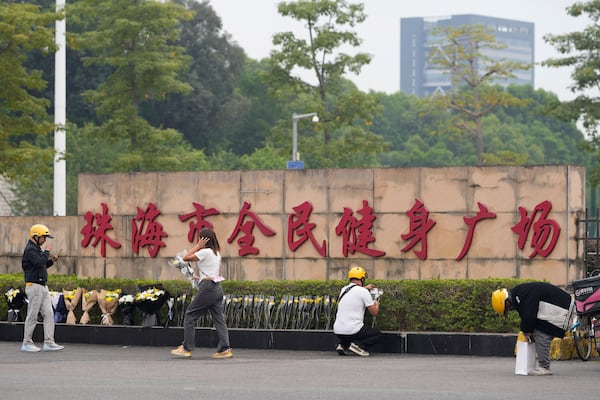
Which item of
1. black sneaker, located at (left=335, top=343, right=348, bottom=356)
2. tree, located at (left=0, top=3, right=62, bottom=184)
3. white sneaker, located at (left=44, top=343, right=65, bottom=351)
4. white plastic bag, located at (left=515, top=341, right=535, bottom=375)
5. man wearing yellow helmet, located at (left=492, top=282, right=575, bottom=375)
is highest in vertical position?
tree, located at (left=0, top=3, right=62, bottom=184)

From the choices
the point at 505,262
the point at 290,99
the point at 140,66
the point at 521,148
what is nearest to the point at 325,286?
the point at 505,262

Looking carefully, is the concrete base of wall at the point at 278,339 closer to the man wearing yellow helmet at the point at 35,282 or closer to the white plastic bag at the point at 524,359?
the man wearing yellow helmet at the point at 35,282

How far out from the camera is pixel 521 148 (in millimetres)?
89375

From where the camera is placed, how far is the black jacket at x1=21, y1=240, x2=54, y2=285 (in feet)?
53.5

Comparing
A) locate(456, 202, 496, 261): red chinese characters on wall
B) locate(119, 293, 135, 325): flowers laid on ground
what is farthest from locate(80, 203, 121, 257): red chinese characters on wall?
locate(456, 202, 496, 261): red chinese characters on wall

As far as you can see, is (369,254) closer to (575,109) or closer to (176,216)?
(176,216)

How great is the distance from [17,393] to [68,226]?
1381 centimetres

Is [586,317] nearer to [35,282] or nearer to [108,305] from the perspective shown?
[35,282]

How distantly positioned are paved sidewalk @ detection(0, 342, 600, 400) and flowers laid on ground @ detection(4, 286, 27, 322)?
217cm

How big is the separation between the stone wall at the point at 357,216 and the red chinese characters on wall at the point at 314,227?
3cm

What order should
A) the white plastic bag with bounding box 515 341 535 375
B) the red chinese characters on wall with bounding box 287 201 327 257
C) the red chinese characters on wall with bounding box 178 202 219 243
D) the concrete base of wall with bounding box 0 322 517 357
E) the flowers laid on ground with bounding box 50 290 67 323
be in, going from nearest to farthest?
the white plastic bag with bounding box 515 341 535 375 < the concrete base of wall with bounding box 0 322 517 357 < the flowers laid on ground with bounding box 50 290 67 323 < the red chinese characters on wall with bounding box 287 201 327 257 < the red chinese characters on wall with bounding box 178 202 219 243

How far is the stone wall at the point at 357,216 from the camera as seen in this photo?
57.9 feet

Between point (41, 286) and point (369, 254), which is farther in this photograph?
point (369, 254)

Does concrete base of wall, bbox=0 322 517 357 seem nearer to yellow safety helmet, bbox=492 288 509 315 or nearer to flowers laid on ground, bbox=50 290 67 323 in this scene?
flowers laid on ground, bbox=50 290 67 323
